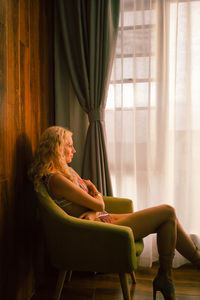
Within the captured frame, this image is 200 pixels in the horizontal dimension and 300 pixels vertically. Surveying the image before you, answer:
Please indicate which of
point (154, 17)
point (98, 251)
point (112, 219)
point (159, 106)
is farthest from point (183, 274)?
point (154, 17)

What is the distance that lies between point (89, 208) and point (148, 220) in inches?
16.7

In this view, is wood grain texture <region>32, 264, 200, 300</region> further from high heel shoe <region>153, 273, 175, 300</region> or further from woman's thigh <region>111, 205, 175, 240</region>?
woman's thigh <region>111, 205, 175, 240</region>

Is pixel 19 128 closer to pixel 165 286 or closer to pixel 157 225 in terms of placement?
pixel 157 225

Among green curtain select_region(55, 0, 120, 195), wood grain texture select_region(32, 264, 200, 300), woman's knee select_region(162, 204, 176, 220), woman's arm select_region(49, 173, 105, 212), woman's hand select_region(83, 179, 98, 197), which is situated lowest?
wood grain texture select_region(32, 264, 200, 300)

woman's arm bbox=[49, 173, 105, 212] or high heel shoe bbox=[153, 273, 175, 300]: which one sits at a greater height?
woman's arm bbox=[49, 173, 105, 212]

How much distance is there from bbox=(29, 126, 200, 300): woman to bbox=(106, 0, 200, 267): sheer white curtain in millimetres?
645

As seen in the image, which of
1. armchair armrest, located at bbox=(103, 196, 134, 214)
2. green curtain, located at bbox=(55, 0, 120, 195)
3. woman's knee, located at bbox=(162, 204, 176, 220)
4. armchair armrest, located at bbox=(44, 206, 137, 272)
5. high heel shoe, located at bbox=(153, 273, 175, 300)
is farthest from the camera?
green curtain, located at bbox=(55, 0, 120, 195)

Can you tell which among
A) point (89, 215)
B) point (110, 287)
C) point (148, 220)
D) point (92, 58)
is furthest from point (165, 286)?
point (92, 58)

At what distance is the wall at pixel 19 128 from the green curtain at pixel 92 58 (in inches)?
11.0

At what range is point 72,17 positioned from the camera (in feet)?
7.98

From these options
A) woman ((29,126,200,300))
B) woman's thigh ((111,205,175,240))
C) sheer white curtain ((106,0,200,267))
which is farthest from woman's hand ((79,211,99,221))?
sheer white curtain ((106,0,200,267))

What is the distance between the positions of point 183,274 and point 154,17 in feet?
7.55

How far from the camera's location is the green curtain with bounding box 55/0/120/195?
7.67ft

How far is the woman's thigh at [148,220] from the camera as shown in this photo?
5.88 feet
